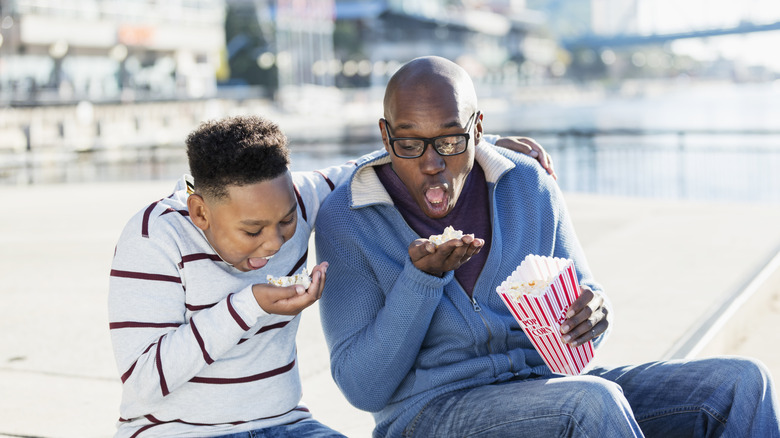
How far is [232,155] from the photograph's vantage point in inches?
95.3

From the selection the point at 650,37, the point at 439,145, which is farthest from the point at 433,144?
the point at 650,37

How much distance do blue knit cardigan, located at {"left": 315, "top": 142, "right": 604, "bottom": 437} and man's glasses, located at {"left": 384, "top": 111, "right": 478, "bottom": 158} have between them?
161 millimetres

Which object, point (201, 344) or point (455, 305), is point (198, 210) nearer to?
point (201, 344)

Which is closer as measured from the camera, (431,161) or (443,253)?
(443,253)

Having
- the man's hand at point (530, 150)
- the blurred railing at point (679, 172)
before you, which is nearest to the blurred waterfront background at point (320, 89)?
the blurred railing at point (679, 172)

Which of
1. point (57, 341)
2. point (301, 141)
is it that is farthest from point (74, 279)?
point (301, 141)

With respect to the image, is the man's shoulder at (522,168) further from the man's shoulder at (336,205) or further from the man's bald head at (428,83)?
the man's shoulder at (336,205)

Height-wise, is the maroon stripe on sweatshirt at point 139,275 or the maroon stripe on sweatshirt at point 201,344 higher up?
the maroon stripe on sweatshirt at point 139,275

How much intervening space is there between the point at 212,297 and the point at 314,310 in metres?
3.44

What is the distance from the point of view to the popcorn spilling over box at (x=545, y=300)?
242 cm

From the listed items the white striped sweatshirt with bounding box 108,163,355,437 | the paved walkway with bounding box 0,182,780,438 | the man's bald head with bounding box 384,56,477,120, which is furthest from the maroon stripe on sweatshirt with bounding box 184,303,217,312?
the paved walkway with bounding box 0,182,780,438

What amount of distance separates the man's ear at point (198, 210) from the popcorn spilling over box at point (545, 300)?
85 centimetres

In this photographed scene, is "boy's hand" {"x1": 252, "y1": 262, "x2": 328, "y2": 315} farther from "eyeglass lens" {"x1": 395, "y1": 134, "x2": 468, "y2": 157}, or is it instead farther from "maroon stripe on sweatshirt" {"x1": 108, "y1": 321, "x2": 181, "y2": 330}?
"eyeglass lens" {"x1": 395, "y1": 134, "x2": 468, "y2": 157}

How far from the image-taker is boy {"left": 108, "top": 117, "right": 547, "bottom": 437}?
2.38m
